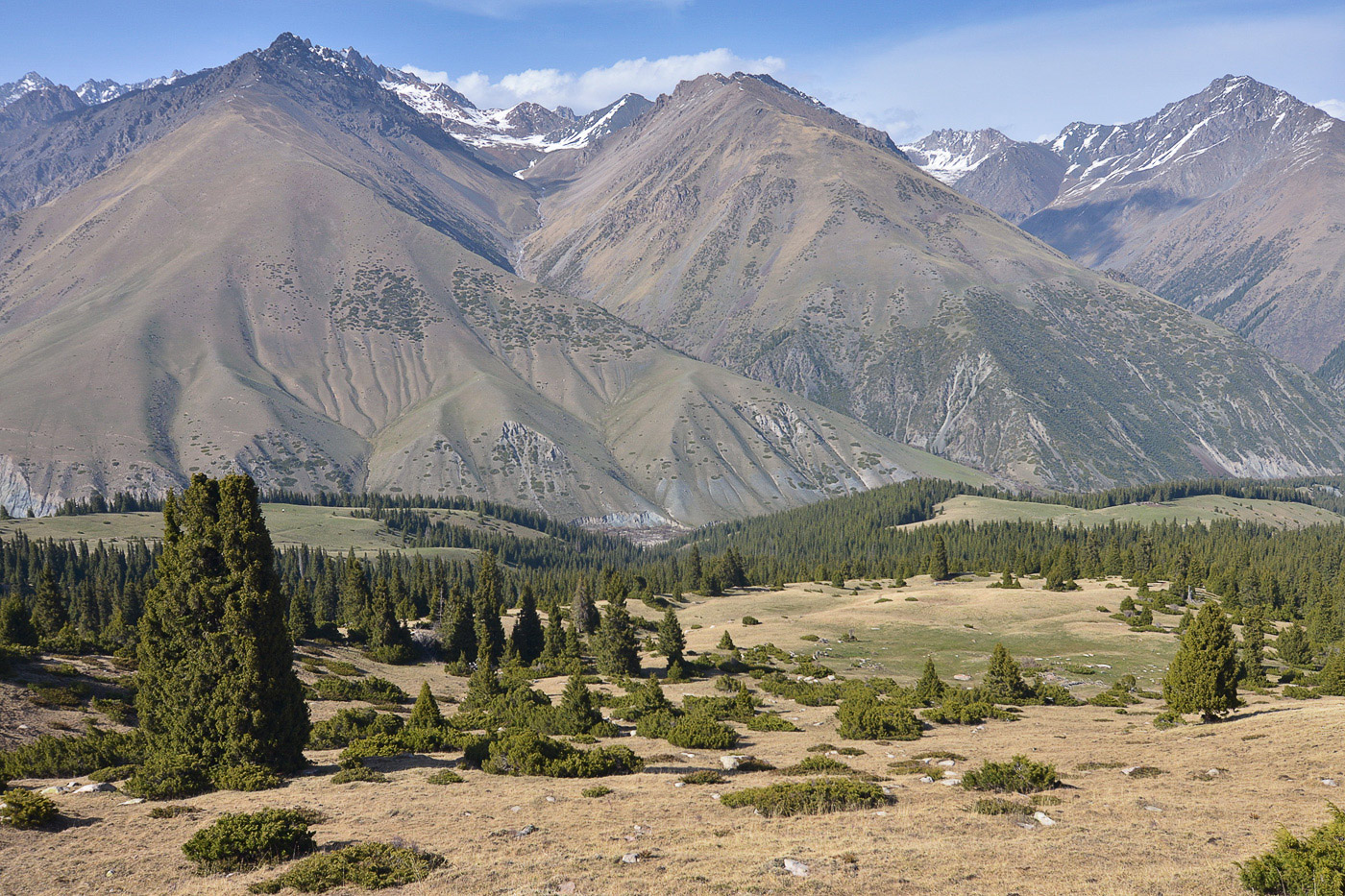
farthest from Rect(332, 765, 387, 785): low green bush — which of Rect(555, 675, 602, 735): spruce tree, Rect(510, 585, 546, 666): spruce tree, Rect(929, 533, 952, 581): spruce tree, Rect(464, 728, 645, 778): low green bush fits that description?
Rect(929, 533, 952, 581): spruce tree

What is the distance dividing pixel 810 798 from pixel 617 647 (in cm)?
5057

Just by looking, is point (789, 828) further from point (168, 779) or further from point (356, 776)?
point (168, 779)

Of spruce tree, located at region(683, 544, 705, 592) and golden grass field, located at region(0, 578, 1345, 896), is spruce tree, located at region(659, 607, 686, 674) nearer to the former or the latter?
golden grass field, located at region(0, 578, 1345, 896)

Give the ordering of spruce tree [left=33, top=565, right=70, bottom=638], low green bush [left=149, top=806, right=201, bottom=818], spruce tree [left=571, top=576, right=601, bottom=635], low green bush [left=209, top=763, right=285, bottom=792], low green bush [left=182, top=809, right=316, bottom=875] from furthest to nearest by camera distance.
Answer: spruce tree [left=571, top=576, right=601, bottom=635] < spruce tree [left=33, top=565, right=70, bottom=638] < low green bush [left=209, top=763, right=285, bottom=792] < low green bush [left=149, top=806, right=201, bottom=818] < low green bush [left=182, top=809, right=316, bottom=875]

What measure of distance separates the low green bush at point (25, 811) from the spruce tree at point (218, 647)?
6.67 metres

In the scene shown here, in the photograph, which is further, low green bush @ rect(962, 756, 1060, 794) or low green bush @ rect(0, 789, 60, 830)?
low green bush @ rect(962, 756, 1060, 794)

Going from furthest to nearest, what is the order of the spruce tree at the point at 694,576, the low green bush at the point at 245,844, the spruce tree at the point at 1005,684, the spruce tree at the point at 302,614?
the spruce tree at the point at 694,576, the spruce tree at the point at 302,614, the spruce tree at the point at 1005,684, the low green bush at the point at 245,844

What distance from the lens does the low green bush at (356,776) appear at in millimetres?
32763

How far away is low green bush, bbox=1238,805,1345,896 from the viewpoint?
17.4 metres

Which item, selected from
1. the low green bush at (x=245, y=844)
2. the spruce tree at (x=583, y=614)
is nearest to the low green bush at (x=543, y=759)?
the low green bush at (x=245, y=844)

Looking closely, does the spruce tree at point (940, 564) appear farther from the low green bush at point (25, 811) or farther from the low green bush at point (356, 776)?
the low green bush at point (25, 811)

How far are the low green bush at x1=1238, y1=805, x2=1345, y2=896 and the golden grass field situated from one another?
2.38 ft

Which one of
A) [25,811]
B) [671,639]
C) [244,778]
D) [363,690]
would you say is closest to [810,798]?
[244,778]

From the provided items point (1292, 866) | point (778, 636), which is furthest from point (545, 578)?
point (1292, 866)
